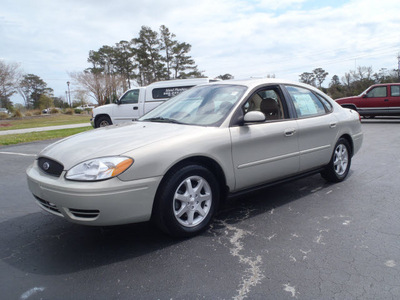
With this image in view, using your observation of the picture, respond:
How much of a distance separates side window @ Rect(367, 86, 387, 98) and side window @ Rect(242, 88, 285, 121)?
13.1 meters

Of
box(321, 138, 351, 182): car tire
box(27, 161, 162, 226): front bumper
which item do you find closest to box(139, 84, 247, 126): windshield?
box(27, 161, 162, 226): front bumper

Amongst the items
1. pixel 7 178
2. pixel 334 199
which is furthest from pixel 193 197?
pixel 7 178

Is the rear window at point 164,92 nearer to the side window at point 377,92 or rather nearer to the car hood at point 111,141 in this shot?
the side window at point 377,92

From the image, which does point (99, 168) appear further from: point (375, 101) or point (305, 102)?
point (375, 101)

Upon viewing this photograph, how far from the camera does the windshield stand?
11.5ft

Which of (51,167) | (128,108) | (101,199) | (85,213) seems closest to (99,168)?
(101,199)

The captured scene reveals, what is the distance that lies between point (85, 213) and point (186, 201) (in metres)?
0.89

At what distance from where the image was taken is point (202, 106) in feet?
12.1

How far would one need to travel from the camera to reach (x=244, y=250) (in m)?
2.81

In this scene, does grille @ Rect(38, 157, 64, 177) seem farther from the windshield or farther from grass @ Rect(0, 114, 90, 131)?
grass @ Rect(0, 114, 90, 131)

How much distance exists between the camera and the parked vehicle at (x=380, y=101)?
571 inches

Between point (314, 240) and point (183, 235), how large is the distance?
1.20 meters

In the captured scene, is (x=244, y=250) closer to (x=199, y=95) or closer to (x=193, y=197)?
(x=193, y=197)

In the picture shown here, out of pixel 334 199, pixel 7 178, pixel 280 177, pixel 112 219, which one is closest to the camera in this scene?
pixel 112 219
